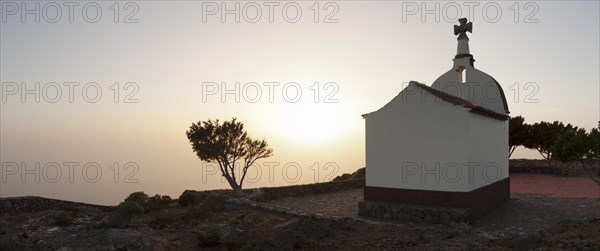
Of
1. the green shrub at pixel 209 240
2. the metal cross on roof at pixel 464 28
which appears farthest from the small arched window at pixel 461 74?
the green shrub at pixel 209 240

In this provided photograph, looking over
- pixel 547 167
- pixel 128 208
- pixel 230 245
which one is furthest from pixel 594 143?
pixel 547 167

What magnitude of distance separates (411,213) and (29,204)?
53.4ft

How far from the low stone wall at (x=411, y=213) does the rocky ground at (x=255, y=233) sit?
68 cm

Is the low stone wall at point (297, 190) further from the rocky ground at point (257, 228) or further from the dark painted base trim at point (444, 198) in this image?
the dark painted base trim at point (444, 198)

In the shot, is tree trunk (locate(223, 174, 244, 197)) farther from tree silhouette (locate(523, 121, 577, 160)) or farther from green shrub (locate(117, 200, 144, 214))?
tree silhouette (locate(523, 121, 577, 160))

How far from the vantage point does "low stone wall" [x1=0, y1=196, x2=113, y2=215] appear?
55.5 feet

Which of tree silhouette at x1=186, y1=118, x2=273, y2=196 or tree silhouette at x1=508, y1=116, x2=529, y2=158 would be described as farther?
tree silhouette at x1=508, y1=116, x2=529, y2=158

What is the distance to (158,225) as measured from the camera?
54.7ft

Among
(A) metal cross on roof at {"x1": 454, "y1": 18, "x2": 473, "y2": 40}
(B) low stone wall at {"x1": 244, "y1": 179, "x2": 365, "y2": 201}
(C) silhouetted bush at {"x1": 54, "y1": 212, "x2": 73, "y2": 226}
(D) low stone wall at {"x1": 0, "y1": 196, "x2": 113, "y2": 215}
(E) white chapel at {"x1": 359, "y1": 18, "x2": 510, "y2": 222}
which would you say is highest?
(A) metal cross on roof at {"x1": 454, "y1": 18, "x2": 473, "y2": 40}

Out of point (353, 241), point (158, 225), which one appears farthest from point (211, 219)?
point (353, 241)

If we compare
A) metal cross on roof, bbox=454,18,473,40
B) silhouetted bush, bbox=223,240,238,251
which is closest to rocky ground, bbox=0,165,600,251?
silhouetted bush, bbox=223,240,238,251

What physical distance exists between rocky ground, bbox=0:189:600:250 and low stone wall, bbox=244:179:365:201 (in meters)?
5.10

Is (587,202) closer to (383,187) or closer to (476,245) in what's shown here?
(383,187)

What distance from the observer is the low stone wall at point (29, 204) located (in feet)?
55.5
